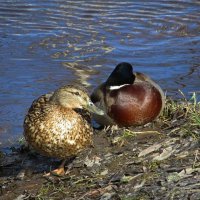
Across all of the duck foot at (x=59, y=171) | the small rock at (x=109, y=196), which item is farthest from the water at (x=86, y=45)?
the small rock at (x=109, y=196)

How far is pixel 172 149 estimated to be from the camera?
5.50 meters

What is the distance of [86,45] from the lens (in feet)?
36.4

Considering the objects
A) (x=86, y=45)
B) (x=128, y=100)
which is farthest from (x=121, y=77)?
(x=86, y=45)

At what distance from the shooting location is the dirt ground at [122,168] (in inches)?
190

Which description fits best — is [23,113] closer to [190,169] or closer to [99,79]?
[99,79]

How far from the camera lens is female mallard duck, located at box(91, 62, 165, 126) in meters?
6.68

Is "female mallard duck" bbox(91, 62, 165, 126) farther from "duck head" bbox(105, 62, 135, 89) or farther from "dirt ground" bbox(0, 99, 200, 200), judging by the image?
"dirt ground" bbox(0, 99, 200, 200)

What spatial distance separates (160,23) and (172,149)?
7032mm

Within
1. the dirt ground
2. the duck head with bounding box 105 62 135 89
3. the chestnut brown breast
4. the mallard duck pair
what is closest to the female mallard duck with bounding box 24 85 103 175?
the mallard duck pair

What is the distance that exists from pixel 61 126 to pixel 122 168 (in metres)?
0.58

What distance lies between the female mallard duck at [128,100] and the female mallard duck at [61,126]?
108 centimetres

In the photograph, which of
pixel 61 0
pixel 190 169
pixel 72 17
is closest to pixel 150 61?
pixel 72 17

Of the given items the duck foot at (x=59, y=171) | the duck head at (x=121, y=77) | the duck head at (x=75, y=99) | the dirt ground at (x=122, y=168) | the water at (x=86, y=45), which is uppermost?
the duck head at (x=75, y=99)

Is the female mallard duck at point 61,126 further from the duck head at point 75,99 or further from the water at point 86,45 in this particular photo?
the water at point 86,45
